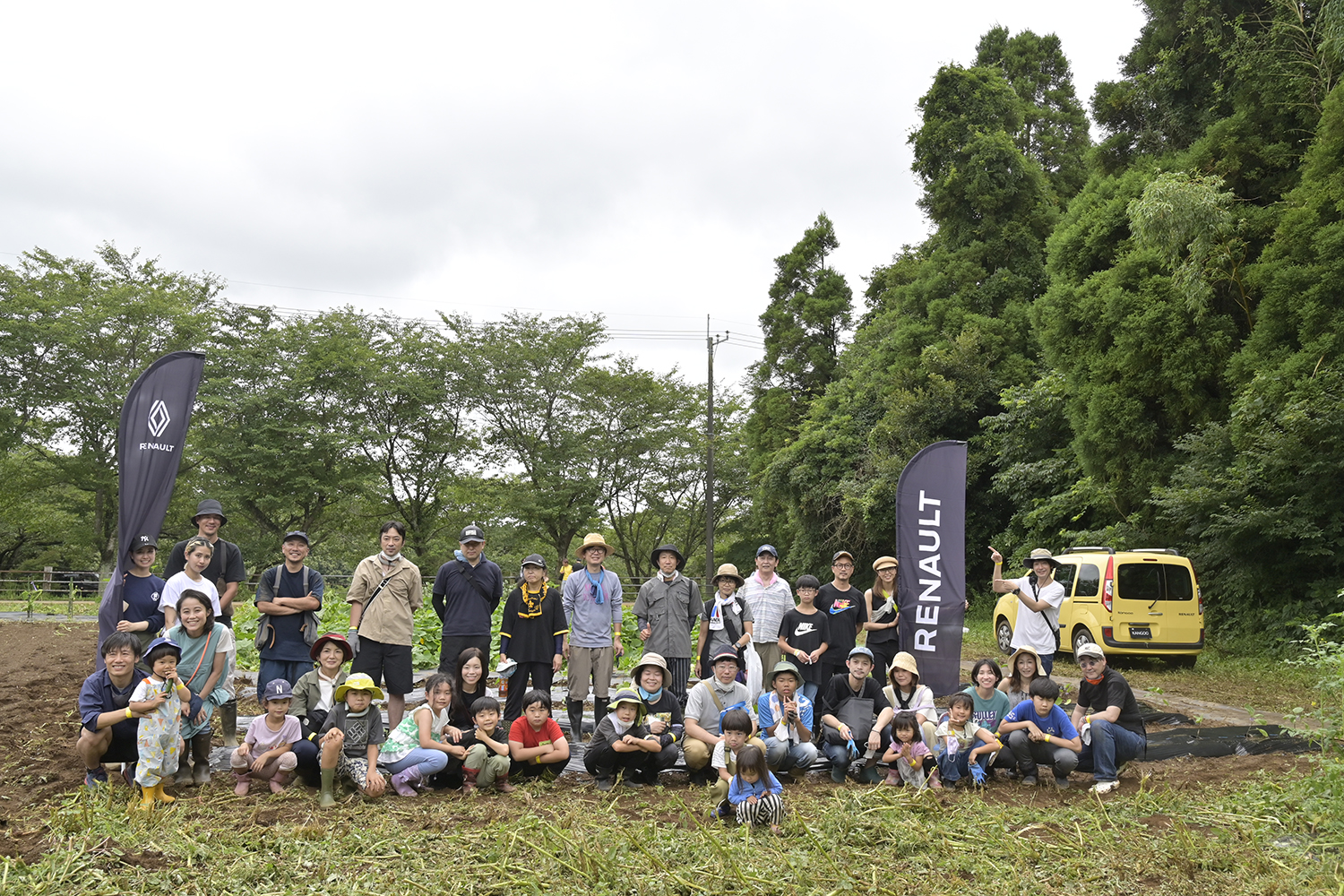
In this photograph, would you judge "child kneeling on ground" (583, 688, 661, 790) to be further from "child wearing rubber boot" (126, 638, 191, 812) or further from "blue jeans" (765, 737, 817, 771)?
"child wearing rubber boot" (126, 638, 191, 812)

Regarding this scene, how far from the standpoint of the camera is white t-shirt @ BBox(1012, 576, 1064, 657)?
271 inches

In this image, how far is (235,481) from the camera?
72.7ft

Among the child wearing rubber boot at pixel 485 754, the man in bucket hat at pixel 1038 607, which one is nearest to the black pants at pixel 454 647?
the child wearing rubber boot at pixel 485 754

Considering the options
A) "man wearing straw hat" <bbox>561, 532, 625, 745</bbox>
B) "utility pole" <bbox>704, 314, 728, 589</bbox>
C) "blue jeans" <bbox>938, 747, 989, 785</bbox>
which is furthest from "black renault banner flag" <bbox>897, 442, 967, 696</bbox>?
"utility pole" <bbox>704, 314, 728, 589</bbox>

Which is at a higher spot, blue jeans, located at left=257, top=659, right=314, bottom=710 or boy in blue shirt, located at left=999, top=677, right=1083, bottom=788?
blue jeans, located at left=257, top=659, right=314, bottom=710

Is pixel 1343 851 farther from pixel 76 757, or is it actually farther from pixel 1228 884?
pixel 76 757

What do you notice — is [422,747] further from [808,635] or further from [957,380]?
[957,380]

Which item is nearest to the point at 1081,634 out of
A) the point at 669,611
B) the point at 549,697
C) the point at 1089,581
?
the point at 1089,581

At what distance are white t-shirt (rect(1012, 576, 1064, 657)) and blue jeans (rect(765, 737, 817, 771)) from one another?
2135 mm

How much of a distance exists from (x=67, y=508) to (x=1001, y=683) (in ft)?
82.1

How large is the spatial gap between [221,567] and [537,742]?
104 inches

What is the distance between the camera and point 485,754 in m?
5.39

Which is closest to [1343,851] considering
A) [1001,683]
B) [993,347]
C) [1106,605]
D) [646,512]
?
[1001,683]

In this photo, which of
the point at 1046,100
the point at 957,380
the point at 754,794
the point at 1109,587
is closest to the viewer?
the point at 754,794
